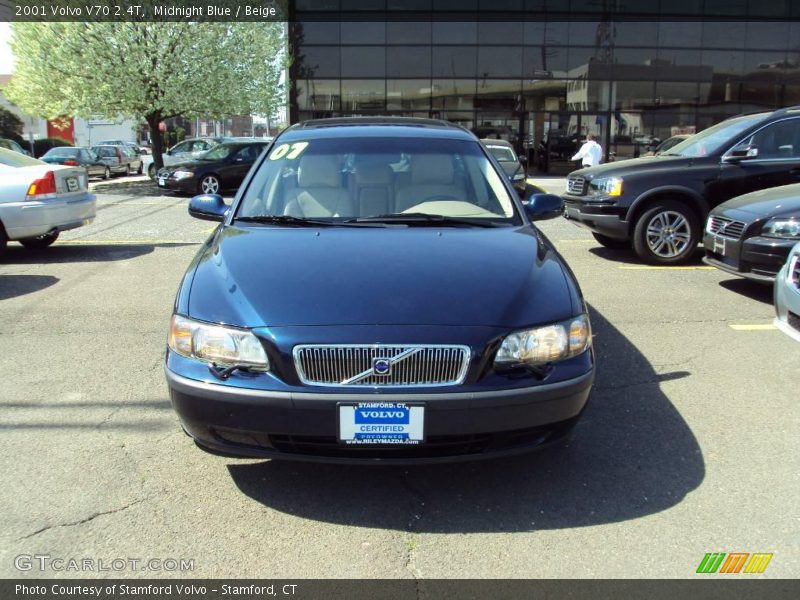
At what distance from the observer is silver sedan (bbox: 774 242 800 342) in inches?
167

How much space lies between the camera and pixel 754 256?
240 inches

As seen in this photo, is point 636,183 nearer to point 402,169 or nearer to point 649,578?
point 402,169

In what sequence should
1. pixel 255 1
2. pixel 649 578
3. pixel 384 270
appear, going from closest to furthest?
pixel 649 578
pixel 384 270
pixel 255 1

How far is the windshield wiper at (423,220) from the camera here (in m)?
3.74

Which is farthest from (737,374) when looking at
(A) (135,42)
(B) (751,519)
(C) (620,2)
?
(C) (620,2)

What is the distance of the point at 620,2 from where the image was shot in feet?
75.9

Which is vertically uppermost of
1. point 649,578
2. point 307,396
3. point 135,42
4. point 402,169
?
point 135,42

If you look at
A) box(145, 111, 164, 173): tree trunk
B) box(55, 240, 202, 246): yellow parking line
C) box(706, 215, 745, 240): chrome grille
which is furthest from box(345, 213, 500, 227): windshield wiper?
box(145, 111, 164, 173): tree trunk

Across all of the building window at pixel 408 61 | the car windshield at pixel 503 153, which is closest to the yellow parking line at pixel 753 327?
the car windshield at pixel 503 153

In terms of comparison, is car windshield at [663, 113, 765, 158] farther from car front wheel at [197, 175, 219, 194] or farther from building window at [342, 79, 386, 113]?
building window at [342, 79, 386, 113]

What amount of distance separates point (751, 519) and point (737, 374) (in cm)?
194

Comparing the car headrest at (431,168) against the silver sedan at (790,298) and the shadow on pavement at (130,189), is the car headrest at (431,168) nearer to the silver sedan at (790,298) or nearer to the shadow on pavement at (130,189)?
the silver sedan at (790,298)

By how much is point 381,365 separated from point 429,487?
0.79m

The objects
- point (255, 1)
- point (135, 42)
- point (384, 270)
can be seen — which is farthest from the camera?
point (255, 1)
